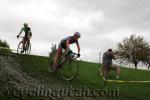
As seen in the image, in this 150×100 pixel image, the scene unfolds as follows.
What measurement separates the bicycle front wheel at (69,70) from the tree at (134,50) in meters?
68.8

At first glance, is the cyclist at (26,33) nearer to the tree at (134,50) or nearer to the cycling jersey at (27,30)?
the cycling jersey at (27,30)

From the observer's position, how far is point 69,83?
47.0 ft

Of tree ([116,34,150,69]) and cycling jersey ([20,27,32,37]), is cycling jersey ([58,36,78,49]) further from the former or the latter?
tree ([116,34,150,69])

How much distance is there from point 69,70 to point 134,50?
237 feet

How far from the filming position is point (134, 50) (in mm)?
85438

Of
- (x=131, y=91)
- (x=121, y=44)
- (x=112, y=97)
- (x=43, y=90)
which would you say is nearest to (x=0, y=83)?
(x=43, y=90)

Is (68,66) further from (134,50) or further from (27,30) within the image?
(134,50)

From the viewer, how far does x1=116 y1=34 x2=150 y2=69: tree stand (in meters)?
83.2

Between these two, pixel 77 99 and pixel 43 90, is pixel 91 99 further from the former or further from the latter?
pixel 43 90

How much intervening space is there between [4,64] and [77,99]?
16.0 ft

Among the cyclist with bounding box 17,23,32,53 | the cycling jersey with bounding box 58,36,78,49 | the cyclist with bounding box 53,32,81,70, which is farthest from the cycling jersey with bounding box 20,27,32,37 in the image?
the cycling jersey with bounding box 58,36,78,49

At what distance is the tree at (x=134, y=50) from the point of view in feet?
273

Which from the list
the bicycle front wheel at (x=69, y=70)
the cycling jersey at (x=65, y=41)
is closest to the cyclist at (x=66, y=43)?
the cycling jersey at (x=65, y=41)

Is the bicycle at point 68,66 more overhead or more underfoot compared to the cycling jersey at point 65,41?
more underfoot
